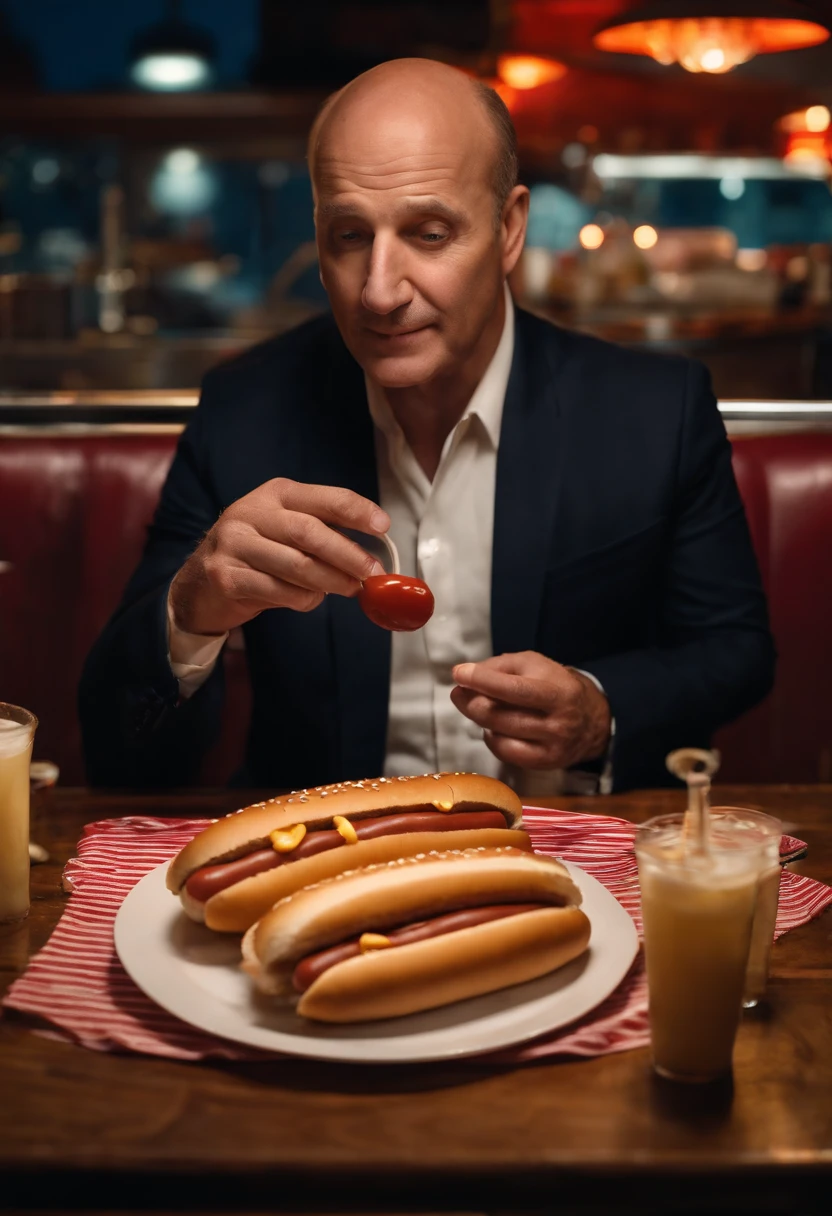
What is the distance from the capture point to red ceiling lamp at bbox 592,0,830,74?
160 inches

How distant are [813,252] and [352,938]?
26.0ft

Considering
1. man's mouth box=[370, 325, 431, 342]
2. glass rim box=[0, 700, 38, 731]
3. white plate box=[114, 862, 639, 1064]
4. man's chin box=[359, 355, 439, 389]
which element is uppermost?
man's mouth box=[370, 325, 431, 342]

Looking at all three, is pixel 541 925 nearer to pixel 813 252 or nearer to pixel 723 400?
pixel 723 400

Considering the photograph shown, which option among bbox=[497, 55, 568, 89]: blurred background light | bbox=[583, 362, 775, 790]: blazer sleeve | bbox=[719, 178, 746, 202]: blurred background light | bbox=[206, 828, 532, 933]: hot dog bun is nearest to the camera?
bbox=[206, 828, 532, 933]: hot dog bun

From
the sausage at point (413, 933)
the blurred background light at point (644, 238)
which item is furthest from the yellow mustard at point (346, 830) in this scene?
the blurred background light at point (644, 238)

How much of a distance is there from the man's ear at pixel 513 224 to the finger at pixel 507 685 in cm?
70

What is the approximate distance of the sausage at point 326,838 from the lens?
1055 mm

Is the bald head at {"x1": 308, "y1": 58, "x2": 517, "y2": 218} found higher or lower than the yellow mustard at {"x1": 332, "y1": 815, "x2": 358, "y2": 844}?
higher

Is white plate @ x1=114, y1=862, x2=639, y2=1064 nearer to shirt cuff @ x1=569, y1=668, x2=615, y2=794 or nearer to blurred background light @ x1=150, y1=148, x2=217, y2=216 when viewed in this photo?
shirt cuff @ x1=569, y1=668, x2=615, y2=794

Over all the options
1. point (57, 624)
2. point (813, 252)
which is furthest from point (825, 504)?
point (813, 252)

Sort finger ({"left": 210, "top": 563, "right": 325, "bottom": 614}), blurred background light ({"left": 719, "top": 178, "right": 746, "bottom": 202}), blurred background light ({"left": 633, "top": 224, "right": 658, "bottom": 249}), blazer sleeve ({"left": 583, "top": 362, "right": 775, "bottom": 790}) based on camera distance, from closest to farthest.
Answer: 1. finger ({"left": 210, "top": 563, "right": 325, "bottom": 614})
2. blazer sleeve ({"left": 583, "top": 362, "right": 775, "bottom": 790})
3. blurred background light ({"left": 633, "top": 224, "right": 658, "bottom": 249})
4. blurred background light ({"left": 719, "top": 178, "right": 746, "bottom": 202})

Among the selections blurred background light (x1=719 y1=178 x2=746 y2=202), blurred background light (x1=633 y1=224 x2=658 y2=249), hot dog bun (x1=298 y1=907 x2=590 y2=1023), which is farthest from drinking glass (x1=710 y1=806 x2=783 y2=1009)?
blurred background light (x1=719 y1=178 x2=746 y2=202)

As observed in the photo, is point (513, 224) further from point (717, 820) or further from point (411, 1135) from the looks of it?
point (411, 1135)

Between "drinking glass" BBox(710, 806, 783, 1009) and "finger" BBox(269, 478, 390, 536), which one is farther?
"finger" BBox(269, 478, 390, 536)
